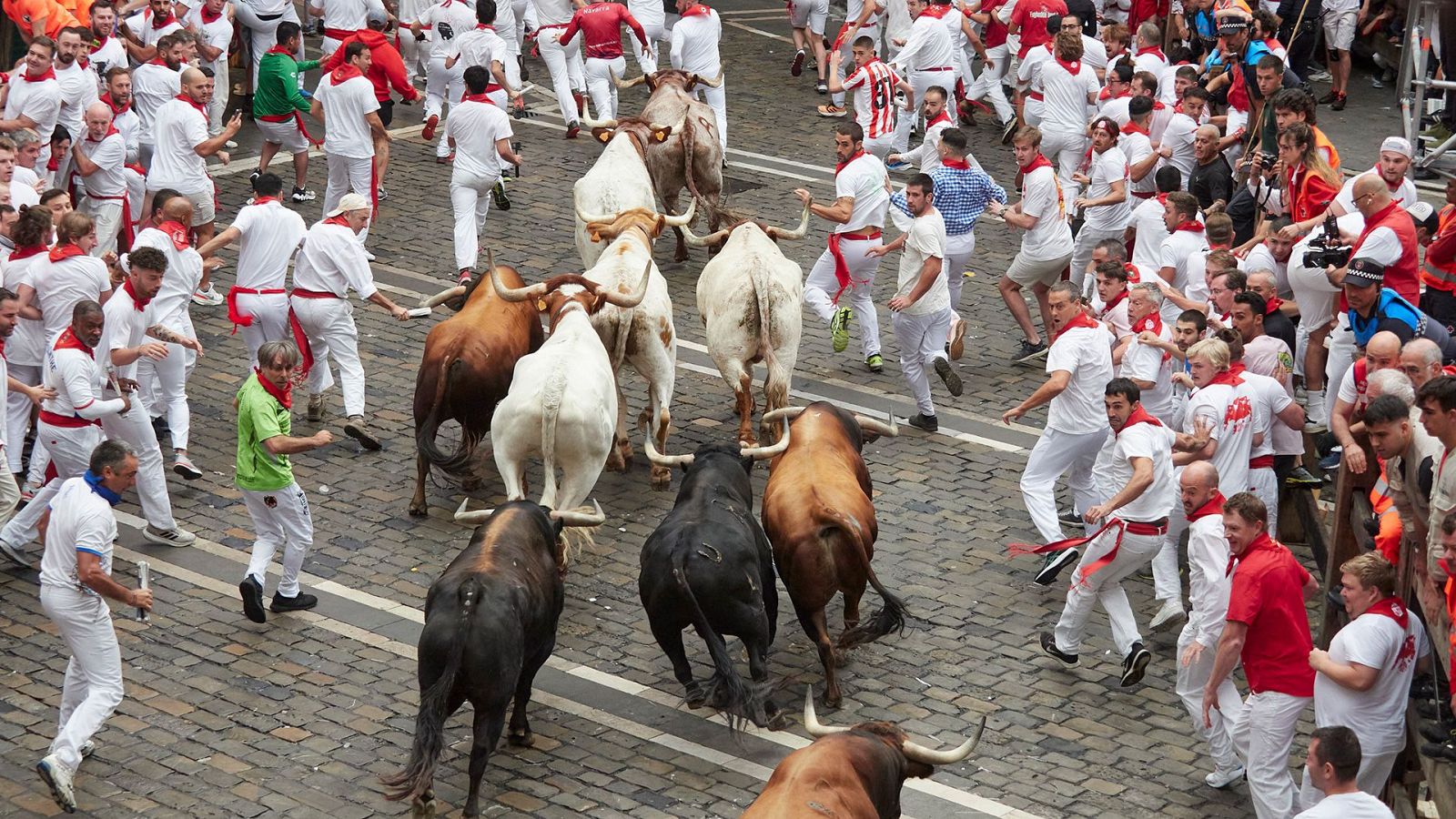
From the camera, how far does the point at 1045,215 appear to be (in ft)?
51.5

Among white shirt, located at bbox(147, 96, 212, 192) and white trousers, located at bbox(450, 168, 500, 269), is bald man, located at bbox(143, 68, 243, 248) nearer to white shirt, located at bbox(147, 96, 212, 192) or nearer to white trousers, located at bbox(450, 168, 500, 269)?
white shirt, located at bbox(147, 96, 212, 192)

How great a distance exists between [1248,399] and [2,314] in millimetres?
8561

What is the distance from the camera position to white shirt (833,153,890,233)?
1547cm

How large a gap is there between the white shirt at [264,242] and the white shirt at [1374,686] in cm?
891

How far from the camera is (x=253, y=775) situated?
32.2ft

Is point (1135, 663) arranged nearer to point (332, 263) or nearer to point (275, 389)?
point (275, 389)

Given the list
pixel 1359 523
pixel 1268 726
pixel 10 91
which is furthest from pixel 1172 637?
pixel 10 91

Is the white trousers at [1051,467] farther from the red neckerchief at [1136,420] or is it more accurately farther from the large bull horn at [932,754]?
the large bull horn at [932,754]

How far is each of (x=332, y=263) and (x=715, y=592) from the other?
5.49 metres

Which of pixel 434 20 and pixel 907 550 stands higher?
pixel 434 20

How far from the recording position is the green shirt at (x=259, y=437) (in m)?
11.1

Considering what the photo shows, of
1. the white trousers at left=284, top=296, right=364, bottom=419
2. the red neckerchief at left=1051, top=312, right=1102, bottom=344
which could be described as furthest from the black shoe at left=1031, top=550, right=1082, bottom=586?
the white trousers at left=284, top=296, right=364, bottom=419

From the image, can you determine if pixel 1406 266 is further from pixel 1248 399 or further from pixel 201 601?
pixel 201 601

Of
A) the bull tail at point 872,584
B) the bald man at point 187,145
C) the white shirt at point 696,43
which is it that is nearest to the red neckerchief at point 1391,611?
the bull tail at point 872,584
